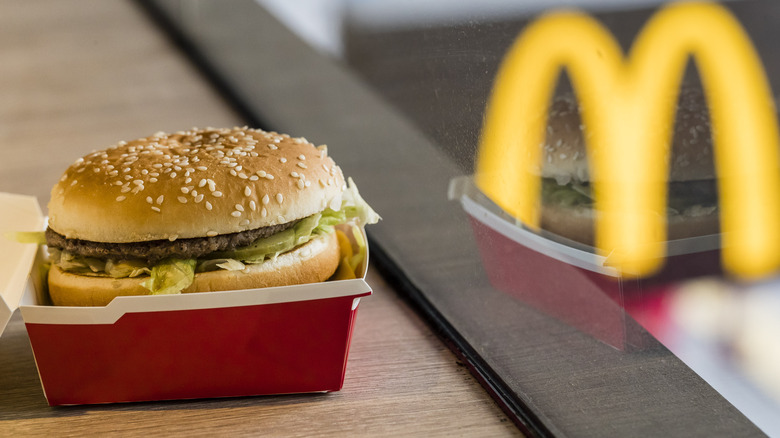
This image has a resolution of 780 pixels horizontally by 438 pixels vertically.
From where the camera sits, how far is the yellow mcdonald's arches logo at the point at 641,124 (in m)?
0.88

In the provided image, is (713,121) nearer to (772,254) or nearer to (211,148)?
(772,254)

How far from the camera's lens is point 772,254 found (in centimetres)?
87

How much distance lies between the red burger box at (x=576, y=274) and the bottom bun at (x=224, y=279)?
0.29 metres

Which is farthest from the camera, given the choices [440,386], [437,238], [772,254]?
[437,238]

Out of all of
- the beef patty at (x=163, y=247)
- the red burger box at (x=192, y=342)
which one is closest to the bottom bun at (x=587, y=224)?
the red burger box at (x=192, y=342)

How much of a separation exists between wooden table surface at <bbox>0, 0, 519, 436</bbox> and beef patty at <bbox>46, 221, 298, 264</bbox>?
0.78 ft

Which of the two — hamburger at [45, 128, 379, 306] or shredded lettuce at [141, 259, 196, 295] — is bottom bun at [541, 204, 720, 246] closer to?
hamburger at [45, 128, 379, 306]

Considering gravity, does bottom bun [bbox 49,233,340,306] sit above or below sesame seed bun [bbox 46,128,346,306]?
below

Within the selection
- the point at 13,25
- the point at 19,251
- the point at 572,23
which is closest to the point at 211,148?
the point at 19,251

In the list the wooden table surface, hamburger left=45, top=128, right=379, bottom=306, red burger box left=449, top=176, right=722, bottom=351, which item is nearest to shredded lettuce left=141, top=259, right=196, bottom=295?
hamburger left=45, top=128, right=379, bottom=306

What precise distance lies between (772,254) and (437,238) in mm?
851

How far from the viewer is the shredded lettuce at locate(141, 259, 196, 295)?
124 cm

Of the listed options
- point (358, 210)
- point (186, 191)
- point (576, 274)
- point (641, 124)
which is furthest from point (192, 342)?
point (641, 124)

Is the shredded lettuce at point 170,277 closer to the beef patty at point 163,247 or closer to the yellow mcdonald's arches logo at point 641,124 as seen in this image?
the beef patty at point 163,247
